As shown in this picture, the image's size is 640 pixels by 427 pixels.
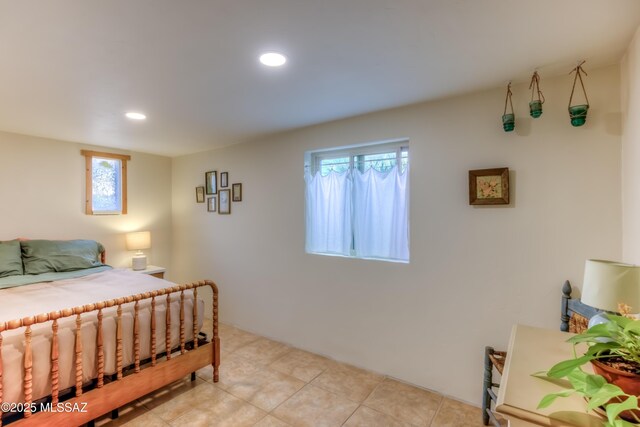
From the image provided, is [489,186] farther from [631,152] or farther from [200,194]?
[200,194]

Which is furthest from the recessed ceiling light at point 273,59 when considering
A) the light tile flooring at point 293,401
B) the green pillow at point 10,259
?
the green pillow at point 10,259

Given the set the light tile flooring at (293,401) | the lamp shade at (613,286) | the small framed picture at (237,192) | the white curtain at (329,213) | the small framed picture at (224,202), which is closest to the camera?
the lamp shade at (613,286)

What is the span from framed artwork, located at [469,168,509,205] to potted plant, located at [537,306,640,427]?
131 centimetres

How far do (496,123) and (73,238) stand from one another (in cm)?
460

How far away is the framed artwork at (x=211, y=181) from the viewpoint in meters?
3.97

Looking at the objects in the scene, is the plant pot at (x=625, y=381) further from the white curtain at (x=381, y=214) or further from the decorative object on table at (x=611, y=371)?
the white curtain at (x=381, y=214)

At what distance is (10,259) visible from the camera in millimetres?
2842

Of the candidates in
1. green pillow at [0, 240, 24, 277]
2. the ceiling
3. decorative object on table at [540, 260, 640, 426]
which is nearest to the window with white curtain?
the ceiling

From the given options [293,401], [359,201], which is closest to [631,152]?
[359,201]

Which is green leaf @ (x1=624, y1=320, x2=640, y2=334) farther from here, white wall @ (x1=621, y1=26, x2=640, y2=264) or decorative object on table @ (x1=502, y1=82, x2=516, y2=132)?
decorative object on table @ (x1=502, y1=82, x2=516, y2=132)

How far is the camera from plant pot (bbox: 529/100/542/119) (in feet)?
5.95

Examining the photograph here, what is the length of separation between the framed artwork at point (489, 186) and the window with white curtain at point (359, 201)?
0.53 m

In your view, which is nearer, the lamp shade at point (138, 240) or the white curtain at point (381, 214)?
the white curtain at point (381, 214)

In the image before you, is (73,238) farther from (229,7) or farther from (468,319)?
(468,319)
